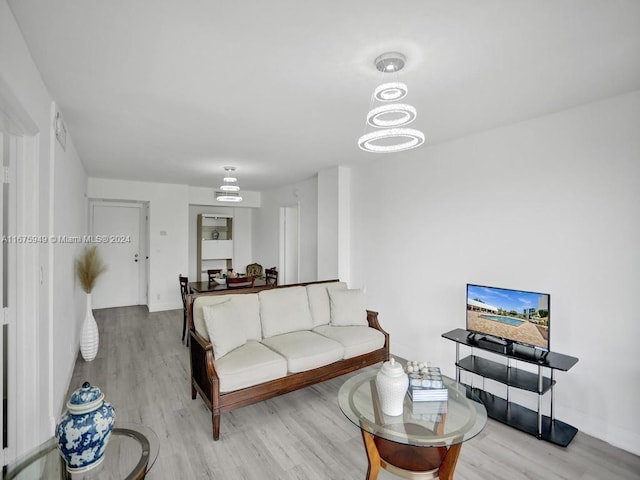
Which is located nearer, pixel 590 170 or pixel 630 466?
pixel 630 466

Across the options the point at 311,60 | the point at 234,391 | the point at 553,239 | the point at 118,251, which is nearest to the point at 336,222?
the point at 553,239

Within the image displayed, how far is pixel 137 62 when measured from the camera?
2.02 meters

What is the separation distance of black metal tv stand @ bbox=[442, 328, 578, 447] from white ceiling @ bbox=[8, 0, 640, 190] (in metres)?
2.01

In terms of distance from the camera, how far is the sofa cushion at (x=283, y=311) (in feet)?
10.6

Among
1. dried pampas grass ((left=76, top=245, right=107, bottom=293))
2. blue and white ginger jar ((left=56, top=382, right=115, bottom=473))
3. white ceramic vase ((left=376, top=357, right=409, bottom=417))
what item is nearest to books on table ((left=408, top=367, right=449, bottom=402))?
white ceramic vase ((left=376, top=357, right=409, bottom=417))

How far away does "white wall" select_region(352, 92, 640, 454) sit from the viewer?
2428 mm

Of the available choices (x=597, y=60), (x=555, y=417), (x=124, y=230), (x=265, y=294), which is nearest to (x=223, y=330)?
(x=265, y=294)

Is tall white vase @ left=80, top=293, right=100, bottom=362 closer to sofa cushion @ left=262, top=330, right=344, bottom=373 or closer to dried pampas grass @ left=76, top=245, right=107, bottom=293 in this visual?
dried pampas grass @ left=76, top=245, right=107, bottom=293

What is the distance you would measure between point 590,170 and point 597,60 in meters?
0.92

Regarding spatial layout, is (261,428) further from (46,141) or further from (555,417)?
(46,141)

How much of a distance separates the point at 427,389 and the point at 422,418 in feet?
0.74

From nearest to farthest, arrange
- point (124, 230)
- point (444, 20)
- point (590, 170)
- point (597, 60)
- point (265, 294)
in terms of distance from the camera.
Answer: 1. point (444, 20)
2. point (597, 60)
3. point (590, 170)
4. point (265, 294)
5. point (124, 230)

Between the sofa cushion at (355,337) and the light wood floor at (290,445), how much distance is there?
18.6 inches

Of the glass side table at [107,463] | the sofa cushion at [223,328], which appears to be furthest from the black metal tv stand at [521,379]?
the glass side table at [107,463]
